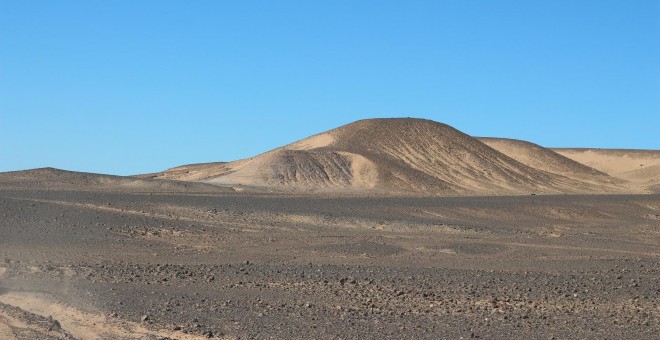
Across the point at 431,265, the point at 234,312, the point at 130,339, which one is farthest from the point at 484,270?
the point at 130,339

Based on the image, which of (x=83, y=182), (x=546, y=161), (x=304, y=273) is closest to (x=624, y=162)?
(x=546, y=161)

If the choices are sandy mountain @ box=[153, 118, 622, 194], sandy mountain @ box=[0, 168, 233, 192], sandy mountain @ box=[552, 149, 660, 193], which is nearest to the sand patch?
sandy mountain @ box=[0, 168, 233, 192]

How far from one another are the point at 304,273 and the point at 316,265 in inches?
71.8

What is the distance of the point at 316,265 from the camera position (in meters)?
21.0

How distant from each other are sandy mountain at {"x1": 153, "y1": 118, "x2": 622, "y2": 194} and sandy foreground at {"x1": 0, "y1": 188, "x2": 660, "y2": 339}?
25348mm

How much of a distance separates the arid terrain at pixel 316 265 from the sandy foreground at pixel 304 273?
0.17 ft

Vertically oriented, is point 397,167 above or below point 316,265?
above

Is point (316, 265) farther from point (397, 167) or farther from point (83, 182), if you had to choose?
point (397, 167)

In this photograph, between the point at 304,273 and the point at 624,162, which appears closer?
the point at 304,273

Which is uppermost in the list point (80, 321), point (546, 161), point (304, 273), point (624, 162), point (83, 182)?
point (624, 162)

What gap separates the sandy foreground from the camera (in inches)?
534

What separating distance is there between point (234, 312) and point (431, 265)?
8.11 m

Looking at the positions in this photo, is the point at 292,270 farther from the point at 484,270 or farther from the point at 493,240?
the point at 493,240

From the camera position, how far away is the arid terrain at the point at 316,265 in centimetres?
1367
